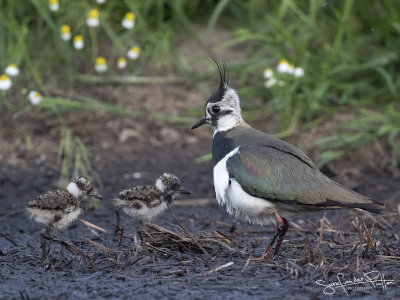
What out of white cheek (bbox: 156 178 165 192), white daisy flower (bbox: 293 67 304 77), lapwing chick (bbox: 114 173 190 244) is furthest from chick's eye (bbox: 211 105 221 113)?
white daisy flower (bbox: 293 67 304 77)

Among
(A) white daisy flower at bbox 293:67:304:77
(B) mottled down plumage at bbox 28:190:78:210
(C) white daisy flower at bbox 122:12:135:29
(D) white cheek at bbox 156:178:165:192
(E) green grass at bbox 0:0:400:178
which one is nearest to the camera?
(B) mottled down plumage at bbox 28:190:78:210

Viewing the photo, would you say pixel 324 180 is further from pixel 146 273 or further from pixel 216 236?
pixel 146 273

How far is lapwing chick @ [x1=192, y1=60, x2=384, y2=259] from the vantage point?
17.3 feet

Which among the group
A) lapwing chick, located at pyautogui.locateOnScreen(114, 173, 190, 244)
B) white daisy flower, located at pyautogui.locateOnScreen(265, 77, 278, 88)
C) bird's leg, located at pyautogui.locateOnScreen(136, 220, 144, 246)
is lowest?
bird's leg, located at pyautogui.locateOnScreen(136, 220, 144, 246)

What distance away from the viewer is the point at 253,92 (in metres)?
9.21

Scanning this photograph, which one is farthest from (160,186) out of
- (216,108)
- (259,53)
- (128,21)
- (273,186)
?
(259,53)

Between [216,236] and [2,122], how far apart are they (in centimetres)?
441

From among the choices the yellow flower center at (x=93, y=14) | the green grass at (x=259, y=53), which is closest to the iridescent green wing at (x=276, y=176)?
the green grass at (x=259, y=53)

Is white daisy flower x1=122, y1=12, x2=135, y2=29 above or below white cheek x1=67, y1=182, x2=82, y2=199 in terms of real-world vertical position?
above

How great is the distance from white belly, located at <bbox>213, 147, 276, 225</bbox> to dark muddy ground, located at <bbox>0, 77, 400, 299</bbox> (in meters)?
0.28

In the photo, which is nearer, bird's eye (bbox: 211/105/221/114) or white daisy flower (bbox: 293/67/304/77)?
bird's eye (bbox: 211/105/221/114)

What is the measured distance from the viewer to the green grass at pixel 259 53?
851cm

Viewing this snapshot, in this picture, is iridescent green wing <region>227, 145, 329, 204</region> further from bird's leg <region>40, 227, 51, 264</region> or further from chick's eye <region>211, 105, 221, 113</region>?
bird's leg <region>40, 227, 51, 264</region>

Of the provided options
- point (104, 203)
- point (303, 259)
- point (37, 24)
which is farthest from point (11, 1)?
point (303, 259)
